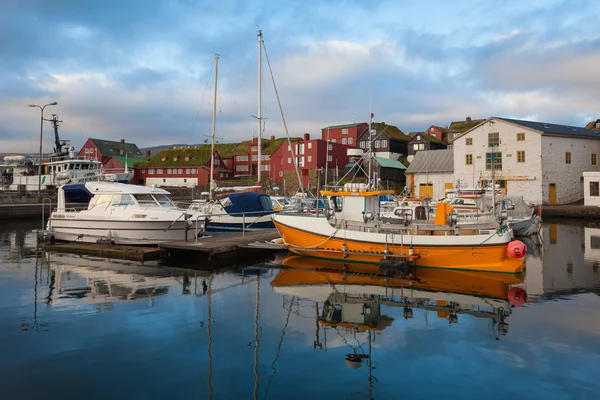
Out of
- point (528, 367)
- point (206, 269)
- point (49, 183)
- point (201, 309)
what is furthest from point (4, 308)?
point (49, 183)

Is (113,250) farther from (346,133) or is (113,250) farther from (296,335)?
(346,133)

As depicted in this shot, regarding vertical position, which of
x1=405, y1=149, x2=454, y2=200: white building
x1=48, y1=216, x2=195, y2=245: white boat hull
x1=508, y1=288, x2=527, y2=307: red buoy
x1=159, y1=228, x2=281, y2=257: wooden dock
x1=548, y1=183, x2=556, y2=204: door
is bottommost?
x1=508, y1=288, x2=527, y2=307: red buoy

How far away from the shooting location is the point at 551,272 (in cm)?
1598

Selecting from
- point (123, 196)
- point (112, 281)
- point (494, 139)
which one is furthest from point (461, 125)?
point (112, 281)

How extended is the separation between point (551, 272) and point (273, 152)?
58092mm

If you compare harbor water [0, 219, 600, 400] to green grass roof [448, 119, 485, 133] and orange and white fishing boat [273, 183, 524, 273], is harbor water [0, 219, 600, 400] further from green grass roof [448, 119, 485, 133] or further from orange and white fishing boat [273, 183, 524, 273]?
green grass roof [448, 119, 485, 133]

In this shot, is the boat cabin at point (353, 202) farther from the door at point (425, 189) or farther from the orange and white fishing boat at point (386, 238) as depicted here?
the door at point (425, 189)

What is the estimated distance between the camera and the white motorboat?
19203mm

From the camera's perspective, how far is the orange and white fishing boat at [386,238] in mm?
15328

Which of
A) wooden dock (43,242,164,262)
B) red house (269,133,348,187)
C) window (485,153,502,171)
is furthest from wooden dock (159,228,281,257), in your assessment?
red house (269,133,348,187)

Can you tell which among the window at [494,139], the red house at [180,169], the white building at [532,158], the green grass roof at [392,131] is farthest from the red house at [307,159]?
the window at [494,139]

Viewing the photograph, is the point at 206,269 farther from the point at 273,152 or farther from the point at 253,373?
the point at 273,152

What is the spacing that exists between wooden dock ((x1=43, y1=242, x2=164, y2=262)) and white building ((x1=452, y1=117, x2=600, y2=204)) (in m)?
34.6

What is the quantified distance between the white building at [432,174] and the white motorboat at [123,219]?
120 feet
